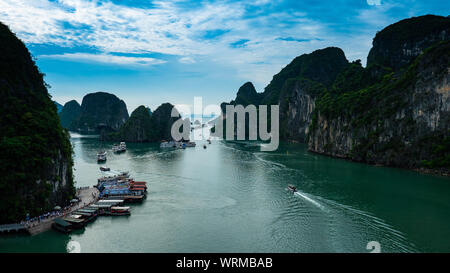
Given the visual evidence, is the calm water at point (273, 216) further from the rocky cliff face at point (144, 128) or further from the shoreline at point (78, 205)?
the rocky cliff face at point (144, 128)

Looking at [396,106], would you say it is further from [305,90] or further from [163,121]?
[163,121]

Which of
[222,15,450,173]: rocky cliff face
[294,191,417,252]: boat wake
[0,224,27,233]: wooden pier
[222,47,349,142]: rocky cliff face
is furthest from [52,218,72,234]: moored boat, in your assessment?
[222,47,349,142]: rocky cliff face

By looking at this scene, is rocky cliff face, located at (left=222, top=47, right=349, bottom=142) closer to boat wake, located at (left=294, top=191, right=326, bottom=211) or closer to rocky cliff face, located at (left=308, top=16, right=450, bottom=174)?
rocky cliff face, located at (left=308, top=16, right=450, bottom=174)

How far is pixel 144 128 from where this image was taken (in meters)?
148

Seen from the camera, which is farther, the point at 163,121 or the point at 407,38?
the point at 163,121

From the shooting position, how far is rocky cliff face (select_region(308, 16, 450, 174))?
64875 millimetres

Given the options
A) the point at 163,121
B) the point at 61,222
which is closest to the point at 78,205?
the point at 61,222

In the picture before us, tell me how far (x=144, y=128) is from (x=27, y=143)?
11516 centimetres

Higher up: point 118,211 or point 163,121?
point 163,121

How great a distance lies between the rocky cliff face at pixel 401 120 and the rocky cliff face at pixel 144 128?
82.7 meters

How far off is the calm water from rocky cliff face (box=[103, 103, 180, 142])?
3219 inches

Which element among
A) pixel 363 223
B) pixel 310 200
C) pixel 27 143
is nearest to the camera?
pixel 27 143

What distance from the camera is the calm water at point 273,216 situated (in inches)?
1172

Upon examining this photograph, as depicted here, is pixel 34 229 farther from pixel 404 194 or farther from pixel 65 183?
pixel 404 194
